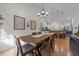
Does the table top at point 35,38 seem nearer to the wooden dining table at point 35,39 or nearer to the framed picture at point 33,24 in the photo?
the wooden dining table at point 35,39

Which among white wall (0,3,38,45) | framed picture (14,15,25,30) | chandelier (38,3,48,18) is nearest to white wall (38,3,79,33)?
chandelier (38,3,48,18)

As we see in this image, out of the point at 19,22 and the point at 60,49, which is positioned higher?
the point at 19,22

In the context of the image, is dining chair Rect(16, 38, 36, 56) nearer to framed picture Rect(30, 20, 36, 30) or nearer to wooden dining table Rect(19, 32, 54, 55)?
wooden dining table Rect(19, 32, 54, 55)

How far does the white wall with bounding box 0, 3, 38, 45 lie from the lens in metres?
1.96

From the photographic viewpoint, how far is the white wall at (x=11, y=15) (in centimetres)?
196

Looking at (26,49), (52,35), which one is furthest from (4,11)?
(52,35)

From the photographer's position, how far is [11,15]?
1.96 meters

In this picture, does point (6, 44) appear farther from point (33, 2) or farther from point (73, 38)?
point (73, 38)

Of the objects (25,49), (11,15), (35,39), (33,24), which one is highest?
(11,15)

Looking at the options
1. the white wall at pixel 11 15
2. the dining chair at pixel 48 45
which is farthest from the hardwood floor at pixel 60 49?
the white wall at pixel 11 15

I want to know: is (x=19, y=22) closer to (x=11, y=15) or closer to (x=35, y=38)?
(x=11, y=15)

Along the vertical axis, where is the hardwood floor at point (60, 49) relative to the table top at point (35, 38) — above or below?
below

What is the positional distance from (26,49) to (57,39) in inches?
24.1

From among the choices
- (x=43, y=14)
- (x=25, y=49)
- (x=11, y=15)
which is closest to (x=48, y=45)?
(x=25, y=49)
